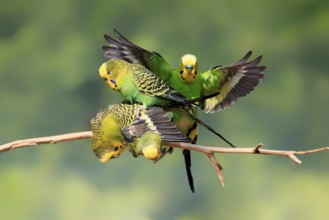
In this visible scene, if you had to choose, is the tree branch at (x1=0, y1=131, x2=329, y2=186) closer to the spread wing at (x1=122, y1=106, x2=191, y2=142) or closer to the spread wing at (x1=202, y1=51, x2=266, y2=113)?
the spread wing at (x1=122, y1=106, x2=191, y2=142)

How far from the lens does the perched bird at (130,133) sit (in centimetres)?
81

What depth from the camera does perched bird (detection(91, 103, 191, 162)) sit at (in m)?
0.81

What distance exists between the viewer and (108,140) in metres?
0.82

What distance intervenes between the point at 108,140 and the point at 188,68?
0.20 metres

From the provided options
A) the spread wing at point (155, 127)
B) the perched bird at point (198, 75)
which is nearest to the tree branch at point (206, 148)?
the spread wing at point (155, 127)

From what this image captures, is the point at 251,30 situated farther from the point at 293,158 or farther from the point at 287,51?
the point at 293,158

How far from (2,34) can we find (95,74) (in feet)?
0.92

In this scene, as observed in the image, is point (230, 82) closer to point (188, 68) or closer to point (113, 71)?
point (188, 68)

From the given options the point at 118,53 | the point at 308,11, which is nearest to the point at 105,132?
the point at 118,53

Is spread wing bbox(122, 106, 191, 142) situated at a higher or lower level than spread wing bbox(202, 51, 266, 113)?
lower

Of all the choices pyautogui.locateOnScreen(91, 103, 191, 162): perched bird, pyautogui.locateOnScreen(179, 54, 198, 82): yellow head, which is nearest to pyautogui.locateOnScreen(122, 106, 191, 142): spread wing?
pyautogui.locateOnScreen(91, 103, 191, 162): perched bird

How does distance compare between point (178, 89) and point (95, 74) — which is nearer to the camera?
point (178, 89)

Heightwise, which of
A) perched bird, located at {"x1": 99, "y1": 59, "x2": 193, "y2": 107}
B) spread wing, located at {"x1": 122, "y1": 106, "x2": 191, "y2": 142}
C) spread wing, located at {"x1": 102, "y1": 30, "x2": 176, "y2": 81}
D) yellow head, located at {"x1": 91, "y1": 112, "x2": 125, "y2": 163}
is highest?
spread wing, located at {"x1": 102, "y1": 30, "x2": 176, "y2": 81}

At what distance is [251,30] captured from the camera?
1.44 m
